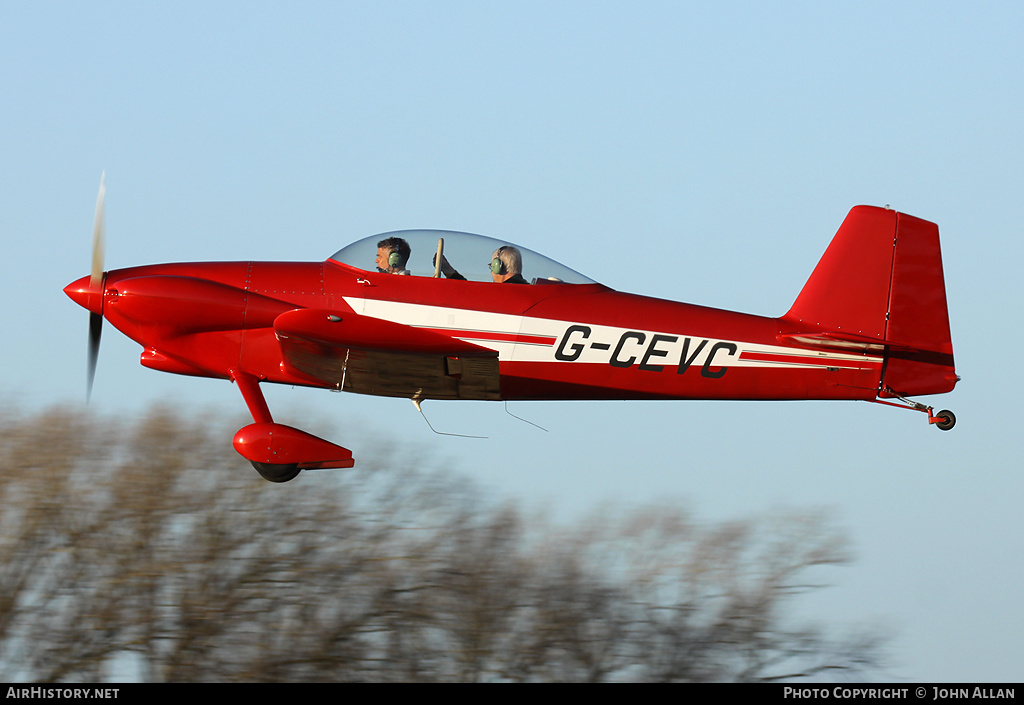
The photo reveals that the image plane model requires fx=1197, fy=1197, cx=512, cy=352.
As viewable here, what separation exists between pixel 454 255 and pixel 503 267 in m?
0.45

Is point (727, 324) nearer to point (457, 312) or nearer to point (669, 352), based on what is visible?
point (669, 352)

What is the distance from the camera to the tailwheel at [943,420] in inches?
427

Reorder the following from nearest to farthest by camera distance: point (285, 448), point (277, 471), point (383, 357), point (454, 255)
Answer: point (285, 448), point (383, 357), point (454, 255), point (277, 471)

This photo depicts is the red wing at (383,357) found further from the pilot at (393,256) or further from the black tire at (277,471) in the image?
the black tire at (277,471)

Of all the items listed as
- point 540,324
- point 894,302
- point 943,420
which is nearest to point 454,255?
point 540,324

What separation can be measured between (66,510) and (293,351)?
1121 cm

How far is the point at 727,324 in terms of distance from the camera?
11.0 m

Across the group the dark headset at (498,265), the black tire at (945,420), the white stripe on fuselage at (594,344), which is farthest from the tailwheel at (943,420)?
the dark headset at (498,265)

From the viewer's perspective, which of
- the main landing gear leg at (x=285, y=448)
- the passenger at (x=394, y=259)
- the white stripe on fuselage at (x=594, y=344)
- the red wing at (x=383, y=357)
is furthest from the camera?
the passenger at (x=394, y=259)

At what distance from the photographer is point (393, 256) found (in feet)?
35.2

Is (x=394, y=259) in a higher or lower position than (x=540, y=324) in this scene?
higher

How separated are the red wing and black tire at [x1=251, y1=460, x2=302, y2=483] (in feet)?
2.83

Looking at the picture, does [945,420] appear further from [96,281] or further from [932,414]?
[96,281]

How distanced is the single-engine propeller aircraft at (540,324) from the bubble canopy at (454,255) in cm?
1
